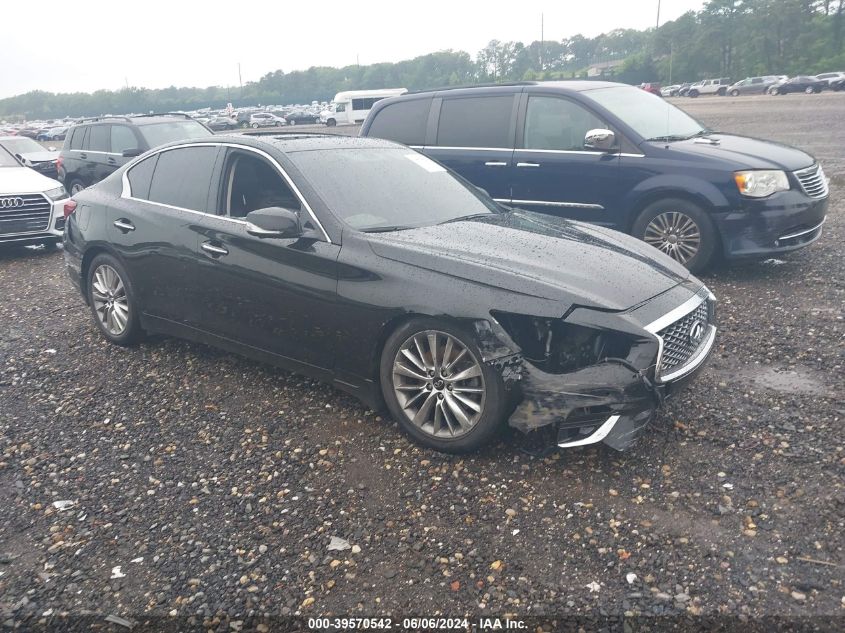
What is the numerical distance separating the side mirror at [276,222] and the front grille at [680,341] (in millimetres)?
2146

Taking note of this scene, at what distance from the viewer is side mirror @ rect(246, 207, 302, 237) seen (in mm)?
4191

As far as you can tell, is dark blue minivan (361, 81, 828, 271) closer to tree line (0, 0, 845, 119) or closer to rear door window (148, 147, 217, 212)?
rear door window (148, 147, 217, 212)

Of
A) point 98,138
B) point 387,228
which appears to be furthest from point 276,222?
point 98,138

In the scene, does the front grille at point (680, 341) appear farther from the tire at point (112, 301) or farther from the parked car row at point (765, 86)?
the parked car row at point (765, 86)

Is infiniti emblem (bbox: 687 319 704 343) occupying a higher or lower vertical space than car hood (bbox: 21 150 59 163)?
lower

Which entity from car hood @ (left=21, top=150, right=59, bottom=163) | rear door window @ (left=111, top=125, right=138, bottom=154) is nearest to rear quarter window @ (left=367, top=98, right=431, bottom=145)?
rear door window @ (left=111, top=125, right=138, bottom=154)

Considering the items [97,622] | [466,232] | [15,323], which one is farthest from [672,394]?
[15,323]

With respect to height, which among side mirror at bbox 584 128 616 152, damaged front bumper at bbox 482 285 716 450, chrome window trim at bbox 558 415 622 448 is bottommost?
chrome window trim at bbox 558 415 622 448

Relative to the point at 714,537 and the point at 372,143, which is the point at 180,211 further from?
the point at 714,537

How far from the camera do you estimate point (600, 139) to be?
7.03 metres

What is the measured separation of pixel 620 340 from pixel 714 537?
3.25 feet

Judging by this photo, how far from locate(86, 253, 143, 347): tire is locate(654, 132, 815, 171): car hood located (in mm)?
5186

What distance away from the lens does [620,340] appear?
11.5 feet

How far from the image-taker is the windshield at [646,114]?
7.32m
